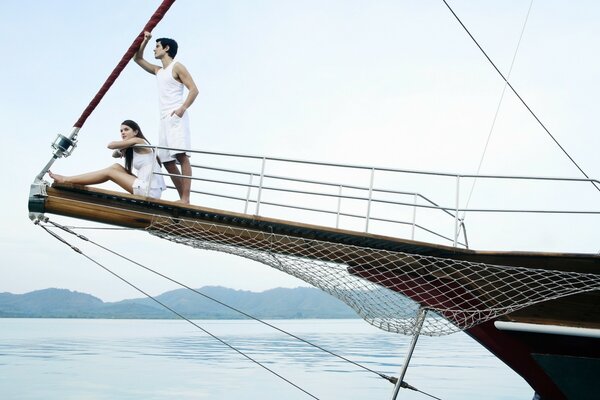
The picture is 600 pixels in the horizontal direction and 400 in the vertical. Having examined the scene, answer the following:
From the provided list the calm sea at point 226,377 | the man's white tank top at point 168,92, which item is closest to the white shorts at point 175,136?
the man's white tank top at point 168,92

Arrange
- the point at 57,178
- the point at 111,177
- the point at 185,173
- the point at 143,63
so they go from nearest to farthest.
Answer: the point at 57,178 → the point at 111,177 → the point at 185,173 → the point at 143,63

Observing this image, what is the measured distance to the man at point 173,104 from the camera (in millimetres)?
6527

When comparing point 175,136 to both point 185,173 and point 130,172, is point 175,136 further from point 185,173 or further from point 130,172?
point 130,172

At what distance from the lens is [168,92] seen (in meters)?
6.73

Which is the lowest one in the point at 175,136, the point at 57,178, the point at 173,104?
the point at 57,178

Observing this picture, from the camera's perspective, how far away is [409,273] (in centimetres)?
662

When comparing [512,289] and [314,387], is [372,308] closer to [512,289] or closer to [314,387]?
[512,289]

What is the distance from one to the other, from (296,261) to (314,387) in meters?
17.1

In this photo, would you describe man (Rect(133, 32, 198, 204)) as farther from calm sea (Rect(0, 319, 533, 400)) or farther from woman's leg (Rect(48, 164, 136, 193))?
calm sea (Rect(0, 319, 533, 400))

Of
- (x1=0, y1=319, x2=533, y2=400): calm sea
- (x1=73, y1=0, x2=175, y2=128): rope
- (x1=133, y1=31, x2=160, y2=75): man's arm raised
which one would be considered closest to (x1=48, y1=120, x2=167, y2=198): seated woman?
(x1=73, y1=0, x2=175, y2=128): rope

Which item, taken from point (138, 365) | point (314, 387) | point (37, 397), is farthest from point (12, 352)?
point (314, 387)

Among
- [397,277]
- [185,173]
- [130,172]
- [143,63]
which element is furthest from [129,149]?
[397,277]

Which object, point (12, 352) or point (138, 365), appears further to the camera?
point (12, 352)

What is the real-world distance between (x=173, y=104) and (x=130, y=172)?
775 mm
